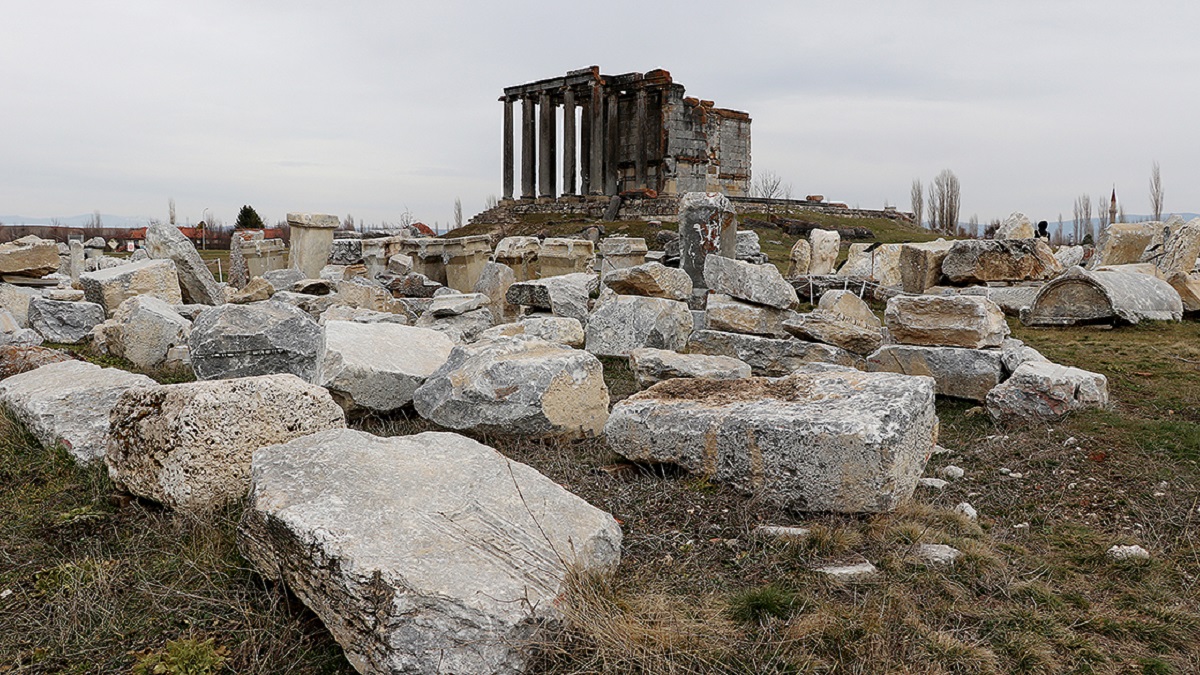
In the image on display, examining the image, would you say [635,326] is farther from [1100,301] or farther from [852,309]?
[1100,301]

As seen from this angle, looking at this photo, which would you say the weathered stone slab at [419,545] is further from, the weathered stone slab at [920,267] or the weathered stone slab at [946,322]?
the weathered stone slab at [920,267]

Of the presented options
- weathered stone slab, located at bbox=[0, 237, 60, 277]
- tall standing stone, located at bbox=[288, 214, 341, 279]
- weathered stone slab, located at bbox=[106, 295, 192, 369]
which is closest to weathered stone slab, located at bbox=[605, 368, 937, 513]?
weathered stone slab, located at bbox=[106, 295, 192, 369]

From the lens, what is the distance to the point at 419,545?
267cm

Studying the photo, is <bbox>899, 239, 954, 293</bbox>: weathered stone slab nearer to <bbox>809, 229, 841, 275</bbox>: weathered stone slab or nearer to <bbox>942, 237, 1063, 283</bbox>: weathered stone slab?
<bbox>942, 237, 1063, 283</bbox>: weathered stone slab

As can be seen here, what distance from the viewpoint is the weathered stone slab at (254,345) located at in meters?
5.34

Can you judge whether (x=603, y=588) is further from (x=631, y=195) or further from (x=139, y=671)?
(x=631, y=195)

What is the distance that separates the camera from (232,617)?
9.25ft

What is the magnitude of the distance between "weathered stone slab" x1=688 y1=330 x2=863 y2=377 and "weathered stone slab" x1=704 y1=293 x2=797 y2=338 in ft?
0.69

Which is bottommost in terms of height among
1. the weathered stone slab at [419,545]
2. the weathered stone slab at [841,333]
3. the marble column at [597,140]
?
the weathered stone slab at [419,545]

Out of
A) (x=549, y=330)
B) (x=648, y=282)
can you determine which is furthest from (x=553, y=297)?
(x=549, y=330)

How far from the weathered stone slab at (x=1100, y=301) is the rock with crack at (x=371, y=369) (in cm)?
772

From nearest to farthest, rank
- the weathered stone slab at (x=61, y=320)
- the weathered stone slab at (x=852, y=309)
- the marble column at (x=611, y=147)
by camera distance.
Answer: the weathered stone slab at (x=852, y=309) → the weathered stone slab at (x=61, y=320) → the marble column at (x=611, y=147)

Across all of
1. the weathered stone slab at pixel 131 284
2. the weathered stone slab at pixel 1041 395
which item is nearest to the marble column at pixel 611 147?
the weathered stone slab at pixel 131 284

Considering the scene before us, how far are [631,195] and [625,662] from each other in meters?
25.7
